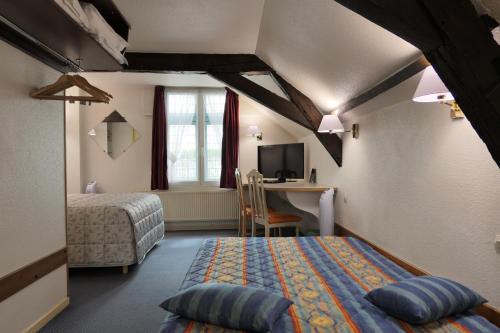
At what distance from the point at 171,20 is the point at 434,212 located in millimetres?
2332

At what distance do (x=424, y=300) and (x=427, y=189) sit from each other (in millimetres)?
836

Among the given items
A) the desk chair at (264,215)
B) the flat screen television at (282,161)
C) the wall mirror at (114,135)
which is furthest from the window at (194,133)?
the desk chair at (264,215)

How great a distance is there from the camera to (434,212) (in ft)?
5.92

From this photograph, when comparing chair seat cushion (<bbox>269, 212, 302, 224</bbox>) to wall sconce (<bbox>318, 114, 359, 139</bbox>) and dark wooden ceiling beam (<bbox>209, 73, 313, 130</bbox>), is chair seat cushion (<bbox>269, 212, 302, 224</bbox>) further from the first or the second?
wall sconce (<bbox>318, 114, 359, 139</bbox>)

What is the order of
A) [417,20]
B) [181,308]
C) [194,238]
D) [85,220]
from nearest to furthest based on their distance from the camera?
[417,20], [181,308], [85,220], [194,238]

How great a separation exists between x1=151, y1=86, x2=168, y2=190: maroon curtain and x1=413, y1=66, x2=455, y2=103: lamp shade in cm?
418

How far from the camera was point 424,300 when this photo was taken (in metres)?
1.23

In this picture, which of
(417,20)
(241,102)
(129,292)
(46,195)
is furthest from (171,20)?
(241,102)

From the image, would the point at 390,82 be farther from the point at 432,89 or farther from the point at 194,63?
the point at 194,63

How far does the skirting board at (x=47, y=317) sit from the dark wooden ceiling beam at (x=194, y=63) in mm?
2201

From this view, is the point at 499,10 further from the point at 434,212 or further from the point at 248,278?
the point at 248,278

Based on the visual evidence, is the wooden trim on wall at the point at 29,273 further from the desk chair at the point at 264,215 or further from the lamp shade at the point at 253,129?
the lamp shade at the point at 253,129

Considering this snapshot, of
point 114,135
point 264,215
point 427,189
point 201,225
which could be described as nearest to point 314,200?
point 264,215

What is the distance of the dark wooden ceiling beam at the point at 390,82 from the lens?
1.70m
